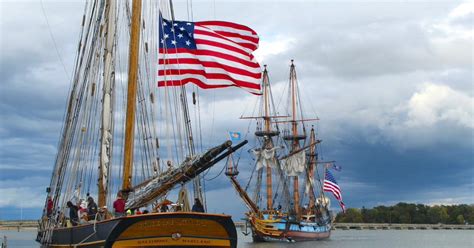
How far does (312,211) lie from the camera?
411 ft

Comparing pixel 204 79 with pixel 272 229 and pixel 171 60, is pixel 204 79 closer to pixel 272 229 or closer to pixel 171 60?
pixel 171 60

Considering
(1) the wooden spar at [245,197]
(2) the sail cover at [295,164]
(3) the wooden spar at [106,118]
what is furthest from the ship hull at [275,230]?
(3) the wooden spar at [106,118]

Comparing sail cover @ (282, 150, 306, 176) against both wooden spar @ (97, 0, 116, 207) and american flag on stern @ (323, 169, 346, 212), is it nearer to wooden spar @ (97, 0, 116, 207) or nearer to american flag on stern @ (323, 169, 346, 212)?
american flag on stern @ (323, 169, 346, 212)

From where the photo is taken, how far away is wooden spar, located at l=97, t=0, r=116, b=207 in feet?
115

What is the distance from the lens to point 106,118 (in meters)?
35.7

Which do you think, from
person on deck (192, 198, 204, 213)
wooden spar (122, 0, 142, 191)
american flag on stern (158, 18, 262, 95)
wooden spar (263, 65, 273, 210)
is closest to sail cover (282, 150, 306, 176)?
wooden spar (263, 65, 273, 210)

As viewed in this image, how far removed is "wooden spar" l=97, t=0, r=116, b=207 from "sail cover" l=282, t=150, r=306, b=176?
86401 mm

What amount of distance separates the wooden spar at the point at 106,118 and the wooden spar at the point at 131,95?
1.43 meters

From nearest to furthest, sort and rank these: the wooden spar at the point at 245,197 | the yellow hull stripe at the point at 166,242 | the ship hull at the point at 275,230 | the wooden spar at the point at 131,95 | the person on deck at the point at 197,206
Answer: the yellow hull stripe at the point at 166,242
the person on deck at the point at 197,206
the wooden spar at the point at 131,95
the wooden spar at the point at 245,197
the ship hull at the point at 275,230

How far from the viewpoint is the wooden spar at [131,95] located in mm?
34000

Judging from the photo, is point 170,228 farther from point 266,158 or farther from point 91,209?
point 266,158

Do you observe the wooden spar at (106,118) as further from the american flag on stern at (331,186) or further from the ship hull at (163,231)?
the american flag on stern at (331,186)

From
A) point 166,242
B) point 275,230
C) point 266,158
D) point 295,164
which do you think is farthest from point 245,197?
point 166,242

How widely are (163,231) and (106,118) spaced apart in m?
8.46
